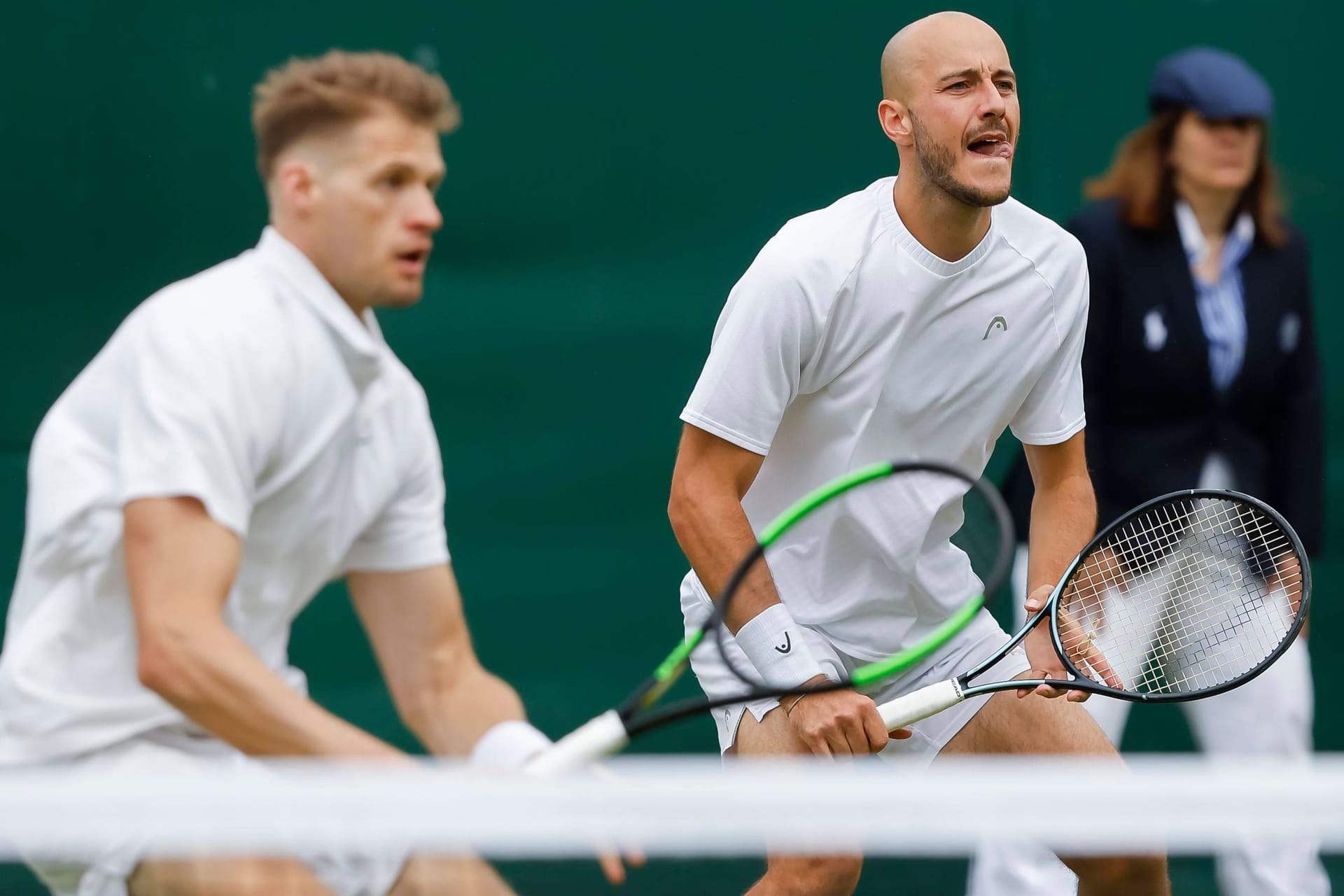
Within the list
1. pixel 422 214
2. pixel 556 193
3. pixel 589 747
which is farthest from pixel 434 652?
pixel 556 193

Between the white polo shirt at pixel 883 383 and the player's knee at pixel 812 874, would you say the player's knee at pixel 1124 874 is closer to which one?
the player's knee at pixel 812 874

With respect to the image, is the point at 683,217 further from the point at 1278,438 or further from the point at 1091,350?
the point at 1278,438

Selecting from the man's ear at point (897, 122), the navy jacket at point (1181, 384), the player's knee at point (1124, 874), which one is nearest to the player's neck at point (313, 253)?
the man's ear at point (897, 122)

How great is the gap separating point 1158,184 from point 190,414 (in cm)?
169

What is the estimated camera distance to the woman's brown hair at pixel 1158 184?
2.84 metres

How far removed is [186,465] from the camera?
5.66 ft

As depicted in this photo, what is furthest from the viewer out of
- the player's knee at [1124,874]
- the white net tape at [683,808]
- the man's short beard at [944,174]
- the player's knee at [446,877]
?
the man's short beard at [944,174]

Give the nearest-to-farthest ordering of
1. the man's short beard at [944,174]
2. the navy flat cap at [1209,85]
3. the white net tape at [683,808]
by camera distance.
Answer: the white net tape at [683,808] → the man's short beard at [944,174] → the navy flat cap at [1209,85]

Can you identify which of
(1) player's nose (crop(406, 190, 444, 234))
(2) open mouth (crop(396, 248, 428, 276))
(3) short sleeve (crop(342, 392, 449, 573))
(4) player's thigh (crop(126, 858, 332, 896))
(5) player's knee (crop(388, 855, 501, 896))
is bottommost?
(5) player's knee (crop(388, 855, 501, 896))

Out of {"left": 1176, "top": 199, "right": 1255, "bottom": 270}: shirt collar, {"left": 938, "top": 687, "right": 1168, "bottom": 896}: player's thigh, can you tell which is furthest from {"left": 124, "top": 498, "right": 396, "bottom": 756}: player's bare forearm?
{"left": 1176, "top": 199, "right": 1255, "bottom": 270}: shirt collar

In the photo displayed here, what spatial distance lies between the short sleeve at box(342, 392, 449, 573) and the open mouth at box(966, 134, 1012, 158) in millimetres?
793

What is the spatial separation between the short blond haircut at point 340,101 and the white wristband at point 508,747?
651 millimetres

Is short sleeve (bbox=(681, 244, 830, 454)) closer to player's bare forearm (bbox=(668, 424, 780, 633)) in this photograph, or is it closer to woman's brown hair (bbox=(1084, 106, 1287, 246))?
player's bare forearm (bbox=(668, 424, 780, 633))

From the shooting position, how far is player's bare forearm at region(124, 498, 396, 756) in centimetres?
169
